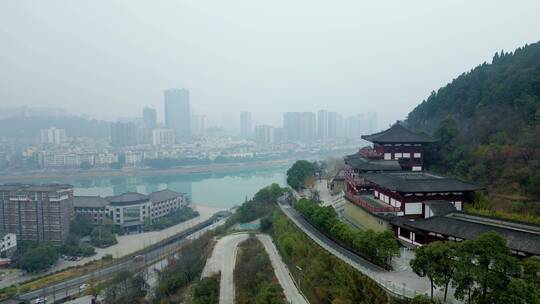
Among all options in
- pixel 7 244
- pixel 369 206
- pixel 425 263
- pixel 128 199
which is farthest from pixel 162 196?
pixel 425 263

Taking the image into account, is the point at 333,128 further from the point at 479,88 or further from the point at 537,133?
the point at 537,133

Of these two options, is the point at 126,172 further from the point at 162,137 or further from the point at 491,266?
the point at 491,266

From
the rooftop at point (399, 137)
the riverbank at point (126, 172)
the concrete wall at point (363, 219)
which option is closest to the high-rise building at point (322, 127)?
the riverbank at point (126, 172)

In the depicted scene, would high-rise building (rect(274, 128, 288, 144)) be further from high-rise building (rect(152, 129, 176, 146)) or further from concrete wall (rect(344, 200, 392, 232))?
concrete wall (rect(344, 200, 392, 232))

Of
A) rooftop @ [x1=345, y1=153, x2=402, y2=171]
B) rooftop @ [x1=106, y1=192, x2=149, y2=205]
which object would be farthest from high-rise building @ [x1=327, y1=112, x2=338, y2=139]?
rooftop @ [x1=345, y1=153, x2=402, y2=171]

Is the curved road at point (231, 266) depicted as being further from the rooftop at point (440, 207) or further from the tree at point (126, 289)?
the rooftop at point (440, 207)

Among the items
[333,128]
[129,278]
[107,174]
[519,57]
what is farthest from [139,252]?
[333,128]
